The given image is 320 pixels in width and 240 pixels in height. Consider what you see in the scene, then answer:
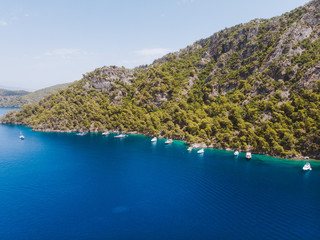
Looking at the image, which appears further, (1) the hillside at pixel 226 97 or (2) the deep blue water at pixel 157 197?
(1) the hillside at pixel 226 97

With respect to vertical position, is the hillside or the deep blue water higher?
the hillside

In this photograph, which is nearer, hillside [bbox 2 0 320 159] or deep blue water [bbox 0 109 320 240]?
deep blue water [bbox 0 109 320 240]

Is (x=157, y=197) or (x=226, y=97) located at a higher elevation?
(x=226, y=97)

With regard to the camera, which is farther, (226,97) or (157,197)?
(226,97)

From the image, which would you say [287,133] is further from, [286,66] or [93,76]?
[93,76]
